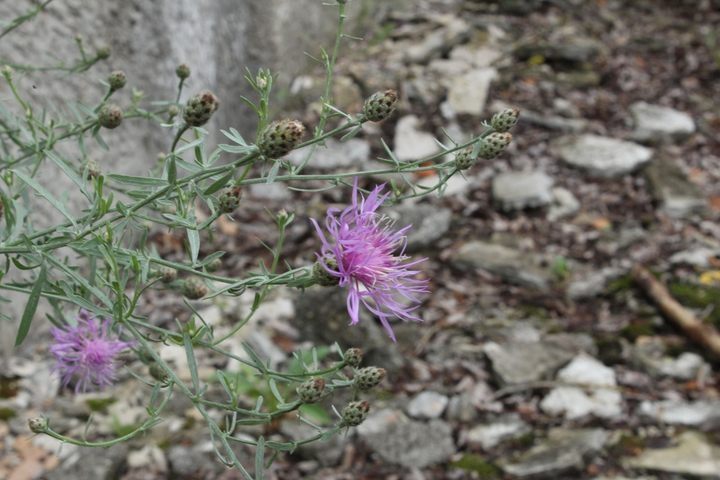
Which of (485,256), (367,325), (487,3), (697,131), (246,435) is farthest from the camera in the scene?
(487,3)

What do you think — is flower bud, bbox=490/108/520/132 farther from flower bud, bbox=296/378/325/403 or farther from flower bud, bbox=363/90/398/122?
flower bud, bbox=296/378/325/403

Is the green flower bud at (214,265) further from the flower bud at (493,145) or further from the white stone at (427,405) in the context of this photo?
the white stone at (427,405)

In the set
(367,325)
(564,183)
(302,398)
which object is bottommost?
(564,183)

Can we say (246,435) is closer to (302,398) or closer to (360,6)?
(302,398)

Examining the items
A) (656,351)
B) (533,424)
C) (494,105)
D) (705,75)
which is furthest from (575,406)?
(705,75)

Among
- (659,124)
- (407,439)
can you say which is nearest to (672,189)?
(659,124)

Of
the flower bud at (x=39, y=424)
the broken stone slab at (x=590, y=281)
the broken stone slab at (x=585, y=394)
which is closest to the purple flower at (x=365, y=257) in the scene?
the flower bud at (x=39, y=424)

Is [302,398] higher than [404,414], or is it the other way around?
[302,398]

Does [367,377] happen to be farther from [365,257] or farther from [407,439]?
[407,439]

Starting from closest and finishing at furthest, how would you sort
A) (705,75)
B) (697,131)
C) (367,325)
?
(367,325)
(697,131)
(705,75)
